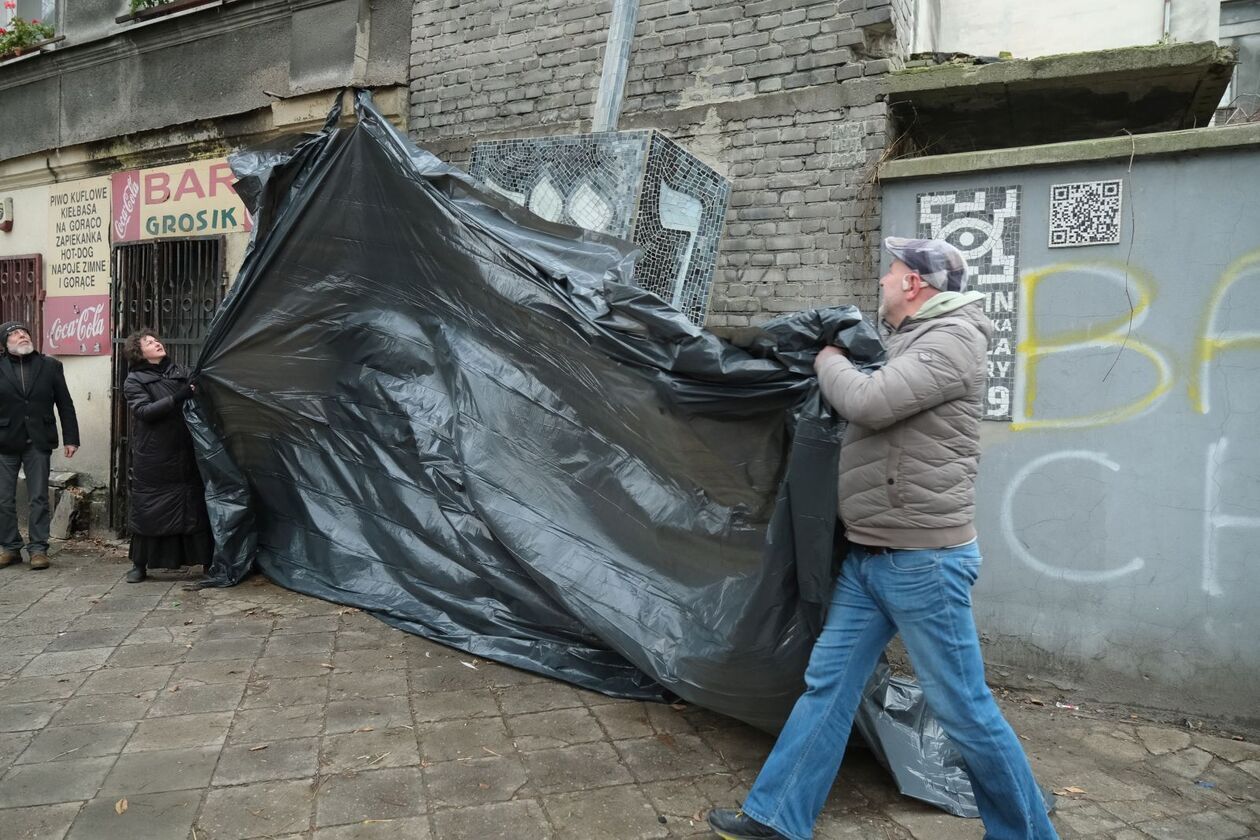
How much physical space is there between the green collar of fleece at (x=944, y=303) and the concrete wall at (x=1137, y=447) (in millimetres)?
1756

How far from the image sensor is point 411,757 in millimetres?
3252

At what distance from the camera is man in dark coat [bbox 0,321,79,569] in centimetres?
607

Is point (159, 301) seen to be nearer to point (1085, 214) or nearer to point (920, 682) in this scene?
point (1085, 214)

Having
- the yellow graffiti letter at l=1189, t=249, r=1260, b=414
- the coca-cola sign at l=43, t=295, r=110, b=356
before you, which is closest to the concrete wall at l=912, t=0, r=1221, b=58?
the yellow graffiti letter at l=1189, t=249, r=1260, b=414

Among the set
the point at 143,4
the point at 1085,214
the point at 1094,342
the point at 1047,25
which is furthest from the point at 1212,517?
the point at 143,4

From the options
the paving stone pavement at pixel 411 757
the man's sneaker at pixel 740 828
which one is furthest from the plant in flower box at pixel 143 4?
the man's sneaker at pixel 740 828

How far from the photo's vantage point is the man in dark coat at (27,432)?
6074 mm

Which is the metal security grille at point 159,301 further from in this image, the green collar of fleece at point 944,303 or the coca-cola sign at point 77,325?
the green collar of fleece at point 944,303

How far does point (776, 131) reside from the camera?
191 inches

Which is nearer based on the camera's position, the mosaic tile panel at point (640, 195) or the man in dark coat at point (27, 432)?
the mosaic tile panel at point (640, 195)

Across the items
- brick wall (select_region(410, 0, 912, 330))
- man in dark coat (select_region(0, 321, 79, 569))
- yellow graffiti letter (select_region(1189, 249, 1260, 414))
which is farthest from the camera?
man in dark coat (select_region(0, 321, 79, 569))

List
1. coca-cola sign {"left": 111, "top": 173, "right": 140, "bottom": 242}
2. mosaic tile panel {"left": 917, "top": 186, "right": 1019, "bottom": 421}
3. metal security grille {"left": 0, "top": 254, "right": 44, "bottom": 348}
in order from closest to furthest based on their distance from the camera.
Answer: mosaic tile panel {"left": 917, "top": 186, "right": 1019, "bottom": 421}
coca-cola sign {"left": 111, "top": 173, "right": 140, "bottom": 242}
metal security grille {"left": 0, "top": 254, "right": 44, "bottom": 348}

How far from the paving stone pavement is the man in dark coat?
201 cm

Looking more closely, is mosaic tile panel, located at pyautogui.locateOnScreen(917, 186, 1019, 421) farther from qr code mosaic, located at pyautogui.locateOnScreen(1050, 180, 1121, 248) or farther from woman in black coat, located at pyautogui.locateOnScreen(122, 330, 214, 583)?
woman in black coat, located at pyautogui.locateOnScreen(122, 330, 214, 583)
